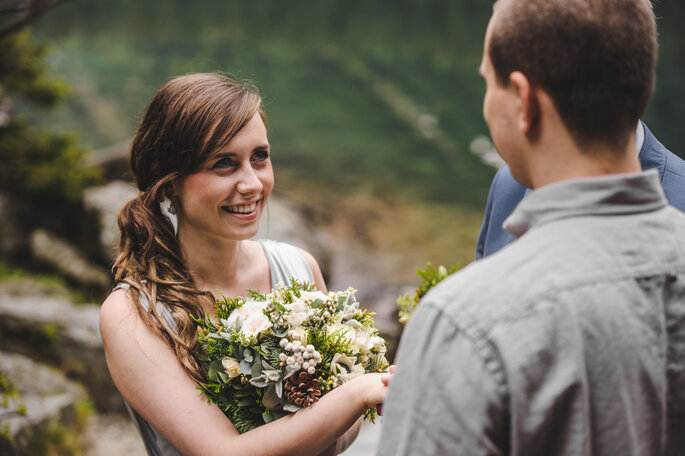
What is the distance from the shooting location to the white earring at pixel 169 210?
249 cm

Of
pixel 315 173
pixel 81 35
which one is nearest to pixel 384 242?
pixel 315 173

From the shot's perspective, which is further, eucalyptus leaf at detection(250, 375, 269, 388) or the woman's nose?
the woman's nose

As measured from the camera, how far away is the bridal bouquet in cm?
195

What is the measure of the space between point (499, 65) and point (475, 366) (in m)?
0.57

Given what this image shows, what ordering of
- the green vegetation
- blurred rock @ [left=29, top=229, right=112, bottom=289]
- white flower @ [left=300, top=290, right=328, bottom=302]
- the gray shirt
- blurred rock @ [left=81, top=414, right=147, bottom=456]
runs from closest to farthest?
1. the gray shirt
2. white flower @ [left=300, top=290, right=328, bottom=302]
3. blurred rock @ [left=81, top=414, right=147, bottom=456]
4. blurred rock @ [left=29, top=229, right=112, bottom=289]
5. the green vegetation

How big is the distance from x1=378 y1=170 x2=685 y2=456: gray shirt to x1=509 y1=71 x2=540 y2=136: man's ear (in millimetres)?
123

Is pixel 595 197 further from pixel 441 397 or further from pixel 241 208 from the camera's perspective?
pixel 241 208

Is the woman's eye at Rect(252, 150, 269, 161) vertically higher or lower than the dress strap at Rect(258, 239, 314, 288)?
higher

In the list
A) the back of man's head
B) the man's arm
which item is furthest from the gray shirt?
the back of man's head

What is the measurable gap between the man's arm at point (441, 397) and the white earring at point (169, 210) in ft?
5.27

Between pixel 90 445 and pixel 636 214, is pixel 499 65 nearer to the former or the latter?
pixel 636 214

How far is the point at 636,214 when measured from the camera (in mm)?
1161

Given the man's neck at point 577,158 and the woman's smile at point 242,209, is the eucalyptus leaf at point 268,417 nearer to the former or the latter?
the woman's smile at point 242,209

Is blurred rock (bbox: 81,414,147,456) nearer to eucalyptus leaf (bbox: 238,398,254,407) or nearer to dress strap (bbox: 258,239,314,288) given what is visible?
dress strap (bbox: 258,239,314,288)
